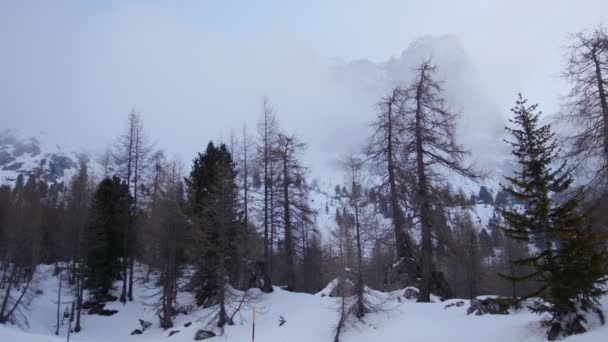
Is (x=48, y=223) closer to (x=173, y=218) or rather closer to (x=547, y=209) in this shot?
(x=173, y=218)

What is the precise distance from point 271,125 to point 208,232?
10.1 m

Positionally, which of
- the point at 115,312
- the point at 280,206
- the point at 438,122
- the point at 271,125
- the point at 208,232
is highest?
the point at 271,125

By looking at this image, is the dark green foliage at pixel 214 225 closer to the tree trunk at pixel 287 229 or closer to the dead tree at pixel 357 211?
the tree trunk at pixel 287 229

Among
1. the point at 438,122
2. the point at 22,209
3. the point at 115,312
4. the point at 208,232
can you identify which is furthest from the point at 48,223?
the point at 438,122

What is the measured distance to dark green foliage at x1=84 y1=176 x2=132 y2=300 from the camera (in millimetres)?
28547

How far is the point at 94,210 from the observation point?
28.4 m

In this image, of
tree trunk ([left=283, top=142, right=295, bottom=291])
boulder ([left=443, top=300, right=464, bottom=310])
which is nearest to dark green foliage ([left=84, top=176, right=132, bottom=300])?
tree trunk ([left=283, top=142, right=295, bottom=291])

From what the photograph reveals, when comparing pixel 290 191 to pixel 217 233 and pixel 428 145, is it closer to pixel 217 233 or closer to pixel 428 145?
pixel 217 233

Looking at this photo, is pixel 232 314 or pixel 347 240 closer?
pixel 347 240

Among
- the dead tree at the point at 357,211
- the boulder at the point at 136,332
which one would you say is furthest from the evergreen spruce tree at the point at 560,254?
the boulder at the point at 136,332

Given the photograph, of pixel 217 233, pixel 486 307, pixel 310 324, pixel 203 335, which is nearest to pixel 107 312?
pixel 217 233

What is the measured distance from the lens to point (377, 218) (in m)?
19.4

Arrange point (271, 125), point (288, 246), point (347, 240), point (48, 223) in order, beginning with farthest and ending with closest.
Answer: point (48, 223), point (271, 125), point (288, 246), point (347, 240)

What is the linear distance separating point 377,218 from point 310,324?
6.31 metres
